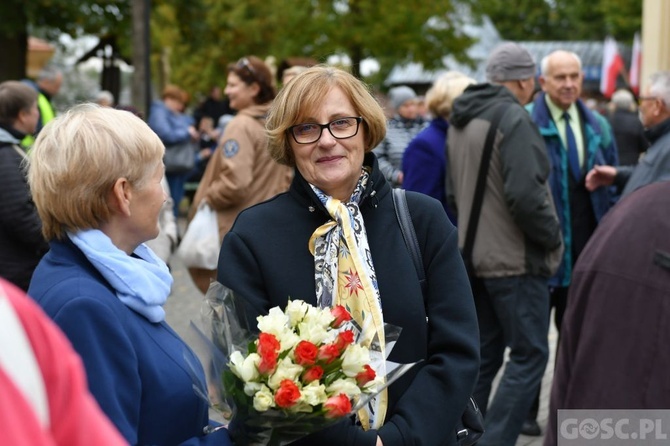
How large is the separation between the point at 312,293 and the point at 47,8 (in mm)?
17803

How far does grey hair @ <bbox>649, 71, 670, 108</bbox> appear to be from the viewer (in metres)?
5.35

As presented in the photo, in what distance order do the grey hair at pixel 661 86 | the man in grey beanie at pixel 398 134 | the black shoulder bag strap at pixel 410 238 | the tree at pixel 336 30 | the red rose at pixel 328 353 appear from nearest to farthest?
the red rose at pixel 328 353 < the black shoulder bag strap at pixel 410 238 < the grey hair at pixel 661 86 < the man in grey beanie at pixel 398 134 < the tree at pixel 336 30

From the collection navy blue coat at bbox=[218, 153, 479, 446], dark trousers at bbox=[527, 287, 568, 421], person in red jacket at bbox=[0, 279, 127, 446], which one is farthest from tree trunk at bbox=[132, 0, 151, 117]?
person in red jacket at bbox=[0, 279, 127, 446]

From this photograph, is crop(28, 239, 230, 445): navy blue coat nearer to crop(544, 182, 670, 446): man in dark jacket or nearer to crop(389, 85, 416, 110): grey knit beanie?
crop(544, 182, 670, 446): man in dark jacket

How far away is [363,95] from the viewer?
320 cm

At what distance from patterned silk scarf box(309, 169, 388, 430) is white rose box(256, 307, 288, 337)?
41 cm

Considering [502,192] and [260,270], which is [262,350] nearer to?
[260,270]

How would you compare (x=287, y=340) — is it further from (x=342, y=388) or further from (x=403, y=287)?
(x=403, y=287)

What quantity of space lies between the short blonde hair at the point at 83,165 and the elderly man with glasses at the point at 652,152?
207 centimetres

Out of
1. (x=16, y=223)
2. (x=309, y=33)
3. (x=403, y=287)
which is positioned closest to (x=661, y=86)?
(x=403, y=287)

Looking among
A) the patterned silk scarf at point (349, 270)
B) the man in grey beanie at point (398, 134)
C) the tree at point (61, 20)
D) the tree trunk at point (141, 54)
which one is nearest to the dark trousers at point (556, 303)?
the man in grey beanie at point (398, 134)

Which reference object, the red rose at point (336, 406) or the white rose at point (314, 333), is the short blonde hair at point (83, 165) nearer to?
the white rose at point (314, 333)

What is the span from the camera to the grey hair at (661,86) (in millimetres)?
5348

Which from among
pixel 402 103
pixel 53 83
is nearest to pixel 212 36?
pixel 53 83
